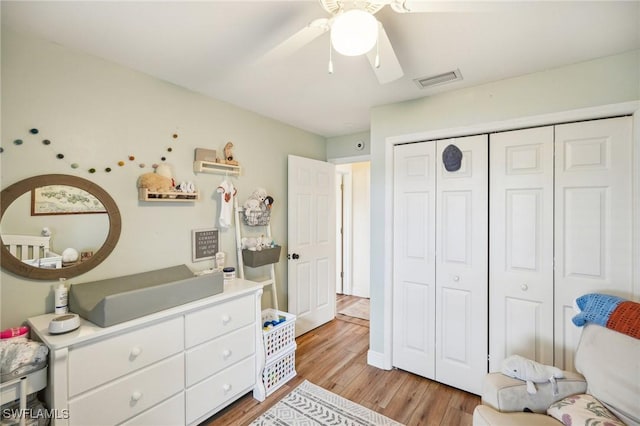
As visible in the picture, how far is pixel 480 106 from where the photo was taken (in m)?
2.10

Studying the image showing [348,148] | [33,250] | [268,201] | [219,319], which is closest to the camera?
[33,250]

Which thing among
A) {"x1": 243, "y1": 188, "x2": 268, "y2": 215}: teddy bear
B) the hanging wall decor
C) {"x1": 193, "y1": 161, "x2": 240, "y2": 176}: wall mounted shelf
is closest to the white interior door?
{"x1": 243, "y1": 188, "x2": 268, "y2": 215}: teddy bear

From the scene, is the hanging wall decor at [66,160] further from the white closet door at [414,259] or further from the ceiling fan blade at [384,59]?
the white closet door at [414,259]

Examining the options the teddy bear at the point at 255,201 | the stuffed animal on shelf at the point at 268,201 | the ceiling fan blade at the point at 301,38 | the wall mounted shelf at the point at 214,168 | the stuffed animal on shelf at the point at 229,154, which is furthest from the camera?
the stuffed animal on shelf at the point at 268,201

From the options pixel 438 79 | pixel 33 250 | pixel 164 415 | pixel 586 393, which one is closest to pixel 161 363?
pixel 164 415

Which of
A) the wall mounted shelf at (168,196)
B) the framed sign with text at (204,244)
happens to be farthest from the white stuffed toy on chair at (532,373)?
the wall mounted shelf at (168,196)

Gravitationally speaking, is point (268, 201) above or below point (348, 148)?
below

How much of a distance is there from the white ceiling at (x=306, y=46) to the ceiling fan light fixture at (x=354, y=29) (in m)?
0.44

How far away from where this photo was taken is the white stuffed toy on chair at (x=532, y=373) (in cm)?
143

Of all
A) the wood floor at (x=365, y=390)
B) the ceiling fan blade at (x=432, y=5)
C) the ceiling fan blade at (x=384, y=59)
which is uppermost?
the ceiling fan blade at (x=432, y=5)

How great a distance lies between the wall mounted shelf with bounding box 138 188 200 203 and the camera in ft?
6.26

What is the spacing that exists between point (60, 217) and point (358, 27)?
186 cm

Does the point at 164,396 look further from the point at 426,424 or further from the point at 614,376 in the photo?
the point at 614,376

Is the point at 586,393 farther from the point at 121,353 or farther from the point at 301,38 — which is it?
the point at 121,353
